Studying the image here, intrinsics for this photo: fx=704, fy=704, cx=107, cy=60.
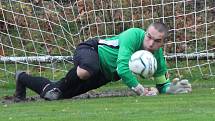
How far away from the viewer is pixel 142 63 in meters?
7.60

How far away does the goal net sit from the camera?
36.9 ft

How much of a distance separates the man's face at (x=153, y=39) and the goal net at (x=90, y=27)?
10.5ft

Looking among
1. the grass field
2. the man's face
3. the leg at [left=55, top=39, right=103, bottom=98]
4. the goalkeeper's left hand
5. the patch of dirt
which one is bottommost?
the grass field

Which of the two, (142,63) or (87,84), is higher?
(142,63)

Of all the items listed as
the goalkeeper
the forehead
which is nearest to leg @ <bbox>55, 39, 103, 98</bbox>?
the goalkeeper

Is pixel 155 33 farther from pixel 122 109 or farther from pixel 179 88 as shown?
pixel 122 109

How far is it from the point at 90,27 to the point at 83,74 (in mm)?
3538

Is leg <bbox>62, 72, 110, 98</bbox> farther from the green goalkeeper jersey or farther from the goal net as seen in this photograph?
the goal net

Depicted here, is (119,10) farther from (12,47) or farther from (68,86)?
(68,86)

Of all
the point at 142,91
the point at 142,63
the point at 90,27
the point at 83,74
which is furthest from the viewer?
the point at 90,27

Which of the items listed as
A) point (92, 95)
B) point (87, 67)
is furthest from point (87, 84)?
point (92, 95)

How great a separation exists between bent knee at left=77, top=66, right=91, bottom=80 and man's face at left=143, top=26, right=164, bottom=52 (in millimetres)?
736

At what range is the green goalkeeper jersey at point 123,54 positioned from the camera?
7637 mm

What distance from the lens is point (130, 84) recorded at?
7.69 m
